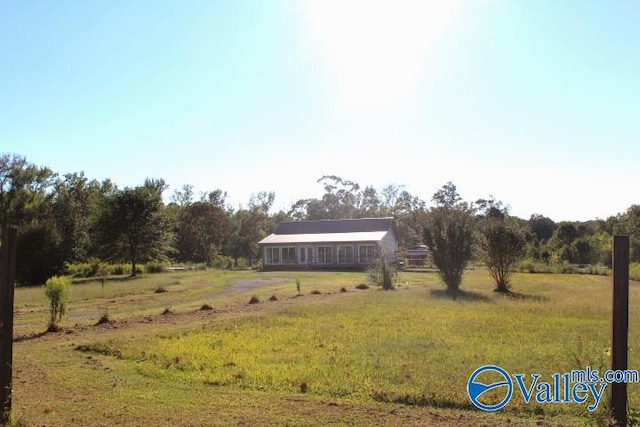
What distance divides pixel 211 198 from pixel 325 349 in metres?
68.3

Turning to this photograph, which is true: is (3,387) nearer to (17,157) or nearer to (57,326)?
(57,326)

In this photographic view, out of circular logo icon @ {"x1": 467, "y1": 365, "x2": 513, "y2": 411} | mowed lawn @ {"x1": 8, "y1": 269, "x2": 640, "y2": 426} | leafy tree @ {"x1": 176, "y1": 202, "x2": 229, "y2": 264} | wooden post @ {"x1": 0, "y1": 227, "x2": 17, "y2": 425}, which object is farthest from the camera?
leafy tree @ {"x1": 176, "y1": 202, "x2": 229, "y2": 264}

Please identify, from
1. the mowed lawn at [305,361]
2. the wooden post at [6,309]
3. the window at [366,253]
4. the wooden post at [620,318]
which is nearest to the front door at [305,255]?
the window at [366,253]

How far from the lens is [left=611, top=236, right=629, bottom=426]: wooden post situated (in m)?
4.65

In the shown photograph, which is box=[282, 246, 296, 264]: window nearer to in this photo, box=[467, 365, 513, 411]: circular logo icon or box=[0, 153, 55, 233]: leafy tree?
box=[0, 153, 55, 233]: leafy tree

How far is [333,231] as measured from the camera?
172 ft

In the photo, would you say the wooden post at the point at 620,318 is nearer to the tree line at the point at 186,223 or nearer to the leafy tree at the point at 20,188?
the tree line at the point at 186,223

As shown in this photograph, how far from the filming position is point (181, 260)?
59.8 metres

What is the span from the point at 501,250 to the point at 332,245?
91.2 ft

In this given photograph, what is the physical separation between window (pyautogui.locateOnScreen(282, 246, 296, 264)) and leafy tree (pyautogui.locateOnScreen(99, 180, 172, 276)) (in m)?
13.6

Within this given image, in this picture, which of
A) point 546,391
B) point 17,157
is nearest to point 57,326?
point 546,391

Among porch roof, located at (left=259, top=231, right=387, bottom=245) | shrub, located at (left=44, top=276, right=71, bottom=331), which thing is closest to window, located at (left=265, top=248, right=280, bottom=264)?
porch roof, located at (left=259, top=231, right=387, bottom=245)

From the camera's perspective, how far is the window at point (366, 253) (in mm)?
47300

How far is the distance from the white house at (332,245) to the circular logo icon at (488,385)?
39.4 meters
